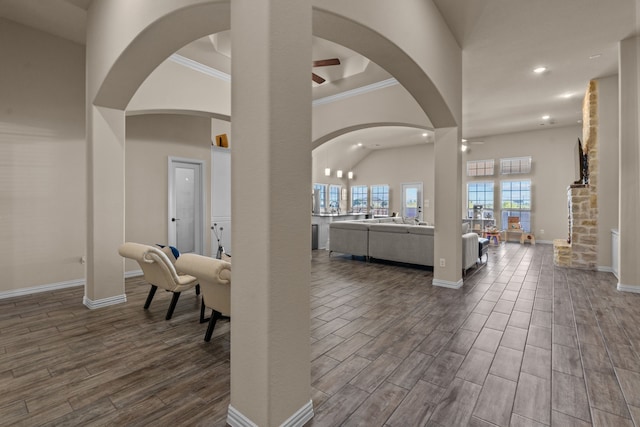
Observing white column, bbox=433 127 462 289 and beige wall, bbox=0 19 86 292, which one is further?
white column, bbox=433 127 462 289

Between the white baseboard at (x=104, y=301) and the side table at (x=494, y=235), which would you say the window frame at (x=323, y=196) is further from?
the white baseboard at (x=104, y=301)

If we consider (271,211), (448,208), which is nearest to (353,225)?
(448,208)

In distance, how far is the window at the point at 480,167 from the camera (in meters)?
10.4

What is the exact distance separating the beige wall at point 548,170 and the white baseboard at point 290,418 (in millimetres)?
10474

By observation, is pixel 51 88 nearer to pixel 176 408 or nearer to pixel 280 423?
pixel 176 408

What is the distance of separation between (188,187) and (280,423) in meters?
5.41

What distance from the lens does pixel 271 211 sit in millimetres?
1549

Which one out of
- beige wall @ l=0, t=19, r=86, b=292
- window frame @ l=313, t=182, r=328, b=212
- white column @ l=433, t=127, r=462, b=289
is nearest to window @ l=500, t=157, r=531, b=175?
window frame @ l=313, t=182, r=328, b=212

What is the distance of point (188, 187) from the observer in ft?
20.1

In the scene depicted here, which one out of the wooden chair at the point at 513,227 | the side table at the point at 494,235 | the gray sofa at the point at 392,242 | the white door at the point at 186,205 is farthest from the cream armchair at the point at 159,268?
the wooden chair at the point at 513,227

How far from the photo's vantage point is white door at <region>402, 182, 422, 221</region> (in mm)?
11977

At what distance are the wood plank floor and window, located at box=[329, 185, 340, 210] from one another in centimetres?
869

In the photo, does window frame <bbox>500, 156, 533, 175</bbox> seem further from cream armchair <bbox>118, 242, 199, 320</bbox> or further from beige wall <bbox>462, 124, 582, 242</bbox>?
cream armchair <bbox>118, 242, 199, 320</bbox>

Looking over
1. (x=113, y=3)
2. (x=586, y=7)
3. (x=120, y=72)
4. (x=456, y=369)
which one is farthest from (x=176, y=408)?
(x=586, y=7)
